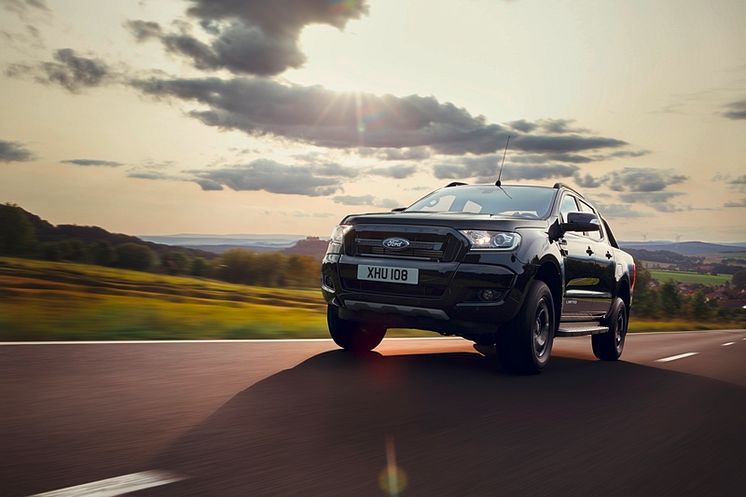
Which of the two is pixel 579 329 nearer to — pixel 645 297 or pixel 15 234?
pixel 15 234

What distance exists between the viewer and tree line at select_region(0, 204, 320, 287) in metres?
18.9

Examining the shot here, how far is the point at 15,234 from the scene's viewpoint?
18844 millimetres

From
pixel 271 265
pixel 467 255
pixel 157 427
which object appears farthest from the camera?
pixel 271 265

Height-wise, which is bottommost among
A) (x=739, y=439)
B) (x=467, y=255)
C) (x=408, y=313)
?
(x=739, y=439)

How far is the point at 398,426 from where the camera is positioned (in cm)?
471

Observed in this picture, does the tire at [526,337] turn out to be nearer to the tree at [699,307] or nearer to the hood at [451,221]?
the hood at [451,221]

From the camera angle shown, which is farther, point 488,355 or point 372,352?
point 488,355

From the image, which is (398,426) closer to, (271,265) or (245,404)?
(245,404)

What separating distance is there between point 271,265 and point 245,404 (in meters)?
18.2

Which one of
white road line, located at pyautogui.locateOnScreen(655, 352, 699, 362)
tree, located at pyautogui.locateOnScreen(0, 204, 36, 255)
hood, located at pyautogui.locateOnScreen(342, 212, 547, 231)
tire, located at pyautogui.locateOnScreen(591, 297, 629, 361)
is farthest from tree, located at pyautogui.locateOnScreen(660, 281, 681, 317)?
hood, located at pyautogui.locateOnScreen(342, 212, 547, 231)

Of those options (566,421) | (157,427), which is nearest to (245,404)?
(157,427)

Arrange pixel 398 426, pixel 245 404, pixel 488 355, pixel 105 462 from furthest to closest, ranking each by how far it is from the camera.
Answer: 1. pixel 488 355
2. pixel 245 404
3. pixel 398 426
4. pixel 105 462

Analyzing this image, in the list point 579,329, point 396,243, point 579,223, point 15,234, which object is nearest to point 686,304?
point 15,234

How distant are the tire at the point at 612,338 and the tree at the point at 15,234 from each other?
1358cm
